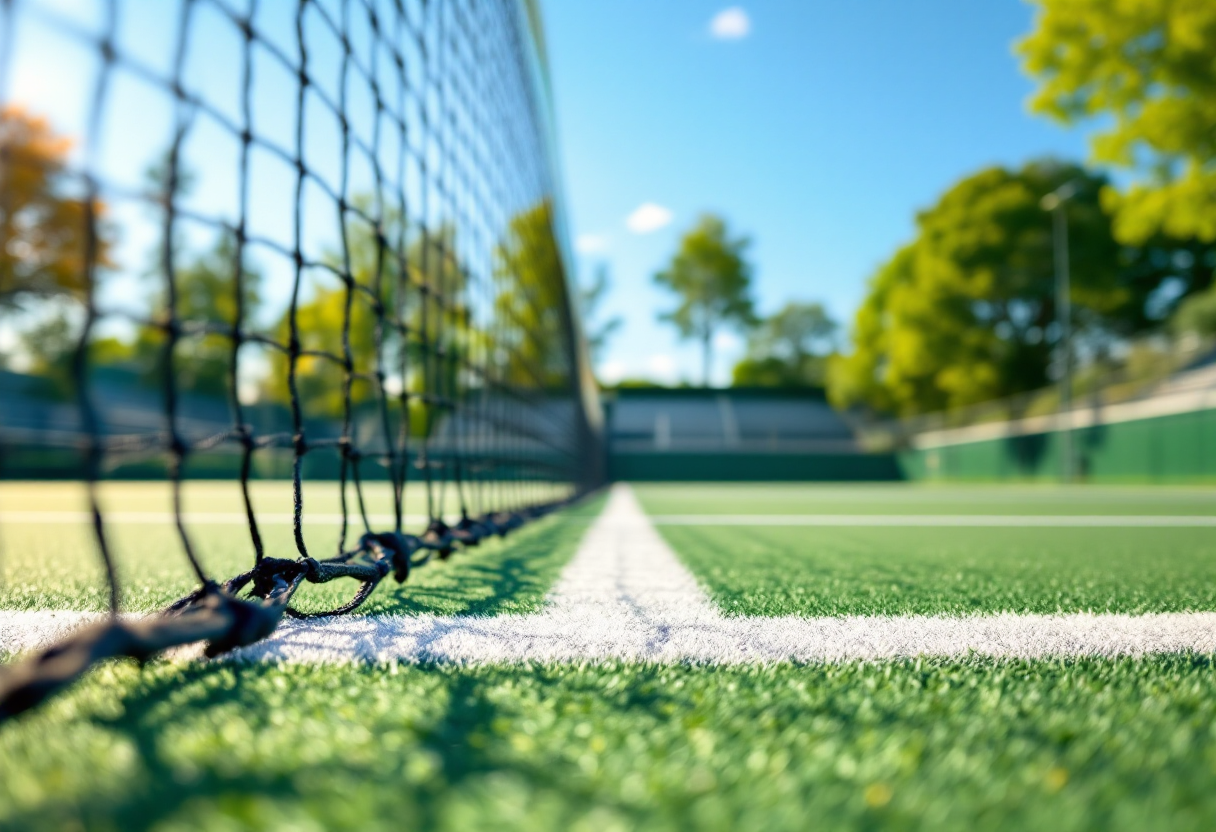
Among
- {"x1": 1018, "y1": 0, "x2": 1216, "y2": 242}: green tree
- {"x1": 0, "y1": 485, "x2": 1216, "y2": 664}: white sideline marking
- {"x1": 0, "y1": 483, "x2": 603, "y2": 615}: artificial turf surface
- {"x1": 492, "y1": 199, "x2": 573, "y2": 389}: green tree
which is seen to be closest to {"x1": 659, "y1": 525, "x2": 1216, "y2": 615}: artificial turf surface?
{"x1": 0, "y1": 485, "x2": 1216, "y2": 664}: white sideline marking

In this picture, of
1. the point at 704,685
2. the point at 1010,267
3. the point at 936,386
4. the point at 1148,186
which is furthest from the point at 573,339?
the point at 936,386

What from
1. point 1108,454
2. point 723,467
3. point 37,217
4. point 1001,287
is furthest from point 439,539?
point 1001,287

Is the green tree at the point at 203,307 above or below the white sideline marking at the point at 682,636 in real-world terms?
above

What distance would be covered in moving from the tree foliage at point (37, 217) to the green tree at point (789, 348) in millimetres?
35106

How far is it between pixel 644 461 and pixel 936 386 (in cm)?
1017

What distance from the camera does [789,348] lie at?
137 ft

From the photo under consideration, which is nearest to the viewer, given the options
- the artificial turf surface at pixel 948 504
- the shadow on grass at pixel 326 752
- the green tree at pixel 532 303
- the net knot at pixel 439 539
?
the shadow on grass at pixel 326 752

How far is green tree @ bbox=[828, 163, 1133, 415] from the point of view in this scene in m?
20.7

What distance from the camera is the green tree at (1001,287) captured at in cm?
2073

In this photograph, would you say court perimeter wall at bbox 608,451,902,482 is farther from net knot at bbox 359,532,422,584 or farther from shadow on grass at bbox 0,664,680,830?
shadow on grass at bbox 0,664,680,830

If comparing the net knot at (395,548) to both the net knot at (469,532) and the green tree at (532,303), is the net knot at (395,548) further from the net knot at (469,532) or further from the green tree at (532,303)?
the green tree at (532,303)

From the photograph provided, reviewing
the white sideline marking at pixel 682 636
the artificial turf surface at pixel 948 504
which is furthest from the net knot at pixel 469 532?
the artificial turf surface at pixel 948 504

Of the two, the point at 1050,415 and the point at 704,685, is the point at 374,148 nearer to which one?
the point at 704,685

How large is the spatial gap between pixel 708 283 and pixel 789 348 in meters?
6.71
